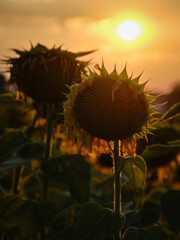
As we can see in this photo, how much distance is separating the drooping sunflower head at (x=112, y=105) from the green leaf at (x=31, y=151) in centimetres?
50

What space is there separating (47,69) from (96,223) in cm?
86

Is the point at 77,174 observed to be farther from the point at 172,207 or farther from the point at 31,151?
the point at 172,207

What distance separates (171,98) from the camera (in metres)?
8.96

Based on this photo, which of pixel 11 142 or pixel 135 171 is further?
pixel 11 142

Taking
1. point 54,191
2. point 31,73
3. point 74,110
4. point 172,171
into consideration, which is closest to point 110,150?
point 74,110

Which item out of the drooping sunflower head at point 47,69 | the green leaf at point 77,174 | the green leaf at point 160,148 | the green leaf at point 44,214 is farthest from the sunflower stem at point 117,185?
the drooping sunflower head at point 47,69

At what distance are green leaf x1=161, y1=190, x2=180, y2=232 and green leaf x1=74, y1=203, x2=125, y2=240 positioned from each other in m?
0.34

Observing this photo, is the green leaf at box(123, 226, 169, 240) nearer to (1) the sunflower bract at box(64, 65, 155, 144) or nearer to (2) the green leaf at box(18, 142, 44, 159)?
(1) the sunflower bract at box(64, 65, 155, 144)

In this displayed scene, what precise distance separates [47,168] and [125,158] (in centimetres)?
57

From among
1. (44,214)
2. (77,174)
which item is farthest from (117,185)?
(44,214)

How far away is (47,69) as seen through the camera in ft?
5.58

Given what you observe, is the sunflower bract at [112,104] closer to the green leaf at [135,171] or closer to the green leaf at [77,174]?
the green leaf at [135,171]

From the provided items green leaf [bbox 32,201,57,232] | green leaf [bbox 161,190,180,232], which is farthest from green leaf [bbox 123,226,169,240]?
green leaf [bbox 32,201,57,232]

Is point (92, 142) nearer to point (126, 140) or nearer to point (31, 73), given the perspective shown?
point (126, 140)
